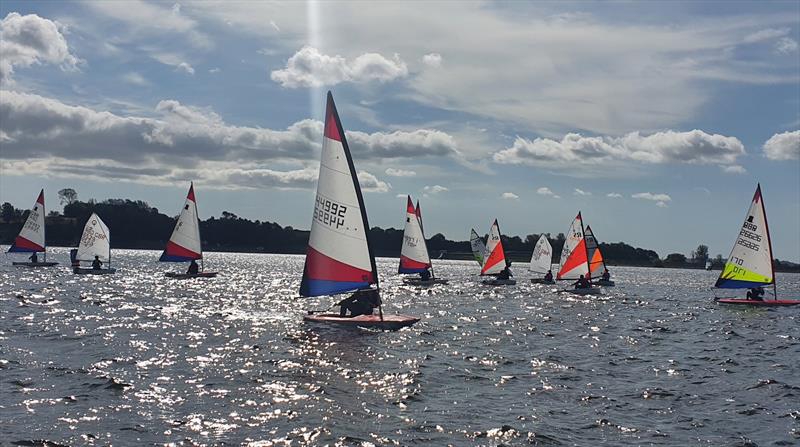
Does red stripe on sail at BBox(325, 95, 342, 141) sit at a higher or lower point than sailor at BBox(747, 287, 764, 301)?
higher

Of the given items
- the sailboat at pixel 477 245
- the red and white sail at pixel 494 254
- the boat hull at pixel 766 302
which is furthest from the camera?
the sailboat at pixel 477 245

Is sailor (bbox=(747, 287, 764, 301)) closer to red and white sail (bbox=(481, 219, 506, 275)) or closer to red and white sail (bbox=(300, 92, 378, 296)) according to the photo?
red and white sail (bbox=(481, 219, 506, 275))

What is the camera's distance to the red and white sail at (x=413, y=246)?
68.5 meters

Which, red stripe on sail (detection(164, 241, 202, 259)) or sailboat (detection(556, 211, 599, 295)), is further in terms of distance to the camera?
red stripe on sail (detection(164, 241, 202, 259))

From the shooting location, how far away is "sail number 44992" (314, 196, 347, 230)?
31.3 m

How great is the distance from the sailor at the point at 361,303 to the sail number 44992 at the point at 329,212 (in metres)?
3.04

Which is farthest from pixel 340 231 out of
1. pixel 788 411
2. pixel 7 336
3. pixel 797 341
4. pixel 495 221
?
pixel 495 221

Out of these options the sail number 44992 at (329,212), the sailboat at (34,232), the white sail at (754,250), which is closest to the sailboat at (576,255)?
the white sail at (754,250)

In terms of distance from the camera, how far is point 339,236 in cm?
3164

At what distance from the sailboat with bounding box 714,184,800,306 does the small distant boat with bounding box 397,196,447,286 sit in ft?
87.1

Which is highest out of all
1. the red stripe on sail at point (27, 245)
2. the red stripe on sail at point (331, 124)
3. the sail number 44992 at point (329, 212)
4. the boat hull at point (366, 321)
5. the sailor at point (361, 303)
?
the red stripe on sail at point (331, 124)

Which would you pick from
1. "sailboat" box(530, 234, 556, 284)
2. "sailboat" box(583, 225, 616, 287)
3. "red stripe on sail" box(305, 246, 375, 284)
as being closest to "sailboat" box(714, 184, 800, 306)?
"sailboat" box(583, 225, 616, 287)

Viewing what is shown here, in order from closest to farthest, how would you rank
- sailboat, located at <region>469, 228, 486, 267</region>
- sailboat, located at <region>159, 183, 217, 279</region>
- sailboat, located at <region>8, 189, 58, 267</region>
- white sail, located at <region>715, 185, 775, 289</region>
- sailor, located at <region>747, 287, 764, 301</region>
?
white sail, located at <region>715, 185, 775, 289</region> → sailor, located at <region>747, 287, 764, 301</region> → sailboat, located at <region>159, 183, 217, 279</region> → sailboat, located at <region>8, 189, 58, 267</region> → sailboat, located at <region>469, 228, 486, 267</region>

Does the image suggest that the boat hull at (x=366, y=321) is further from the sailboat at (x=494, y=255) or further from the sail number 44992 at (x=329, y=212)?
the sailboat at (x=494, y=255)
